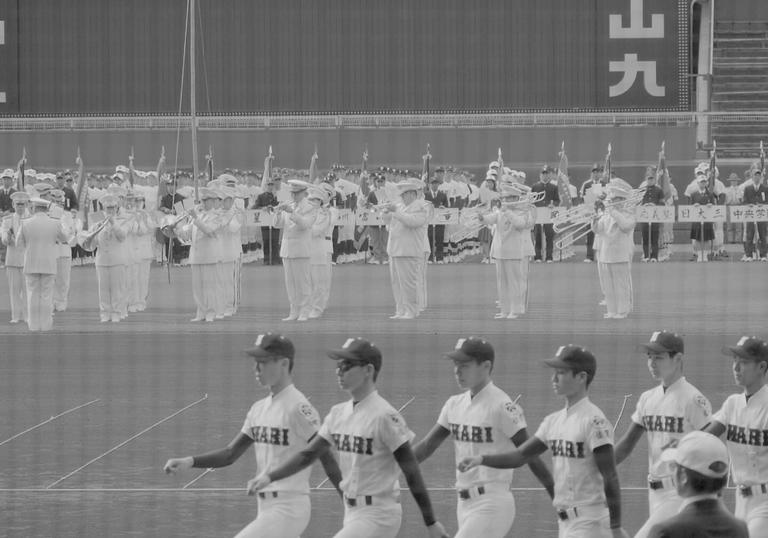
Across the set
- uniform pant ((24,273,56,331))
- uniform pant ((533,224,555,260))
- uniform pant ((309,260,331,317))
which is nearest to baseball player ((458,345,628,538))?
uniform pant ((24,273,56,331))

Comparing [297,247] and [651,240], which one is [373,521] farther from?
[651,240]

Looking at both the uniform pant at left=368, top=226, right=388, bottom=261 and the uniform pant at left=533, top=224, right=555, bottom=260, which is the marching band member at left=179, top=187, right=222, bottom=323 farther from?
the uniform pant at left=533, top=224, right=555, bottom=260

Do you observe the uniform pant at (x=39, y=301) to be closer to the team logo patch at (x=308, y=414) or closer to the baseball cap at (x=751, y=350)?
the team logo patch at (x=308, y=414)

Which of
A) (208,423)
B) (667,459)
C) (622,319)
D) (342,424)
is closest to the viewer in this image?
(667,459)

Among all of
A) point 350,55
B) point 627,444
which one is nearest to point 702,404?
point 627,444

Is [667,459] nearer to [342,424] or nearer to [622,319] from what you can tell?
[342,424]

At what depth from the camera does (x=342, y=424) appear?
714cm

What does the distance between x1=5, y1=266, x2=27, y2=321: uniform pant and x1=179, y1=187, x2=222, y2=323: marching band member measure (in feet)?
7.44

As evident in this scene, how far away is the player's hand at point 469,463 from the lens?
6.91 m

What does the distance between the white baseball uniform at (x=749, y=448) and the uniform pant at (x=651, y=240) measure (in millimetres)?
22142

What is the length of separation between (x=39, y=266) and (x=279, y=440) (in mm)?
12629

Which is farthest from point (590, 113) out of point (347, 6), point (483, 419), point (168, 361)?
point (483, 419)

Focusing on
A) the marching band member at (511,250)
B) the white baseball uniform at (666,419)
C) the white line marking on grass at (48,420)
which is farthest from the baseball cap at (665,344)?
the marching band member at (511,250)

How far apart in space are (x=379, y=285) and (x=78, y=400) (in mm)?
11825
